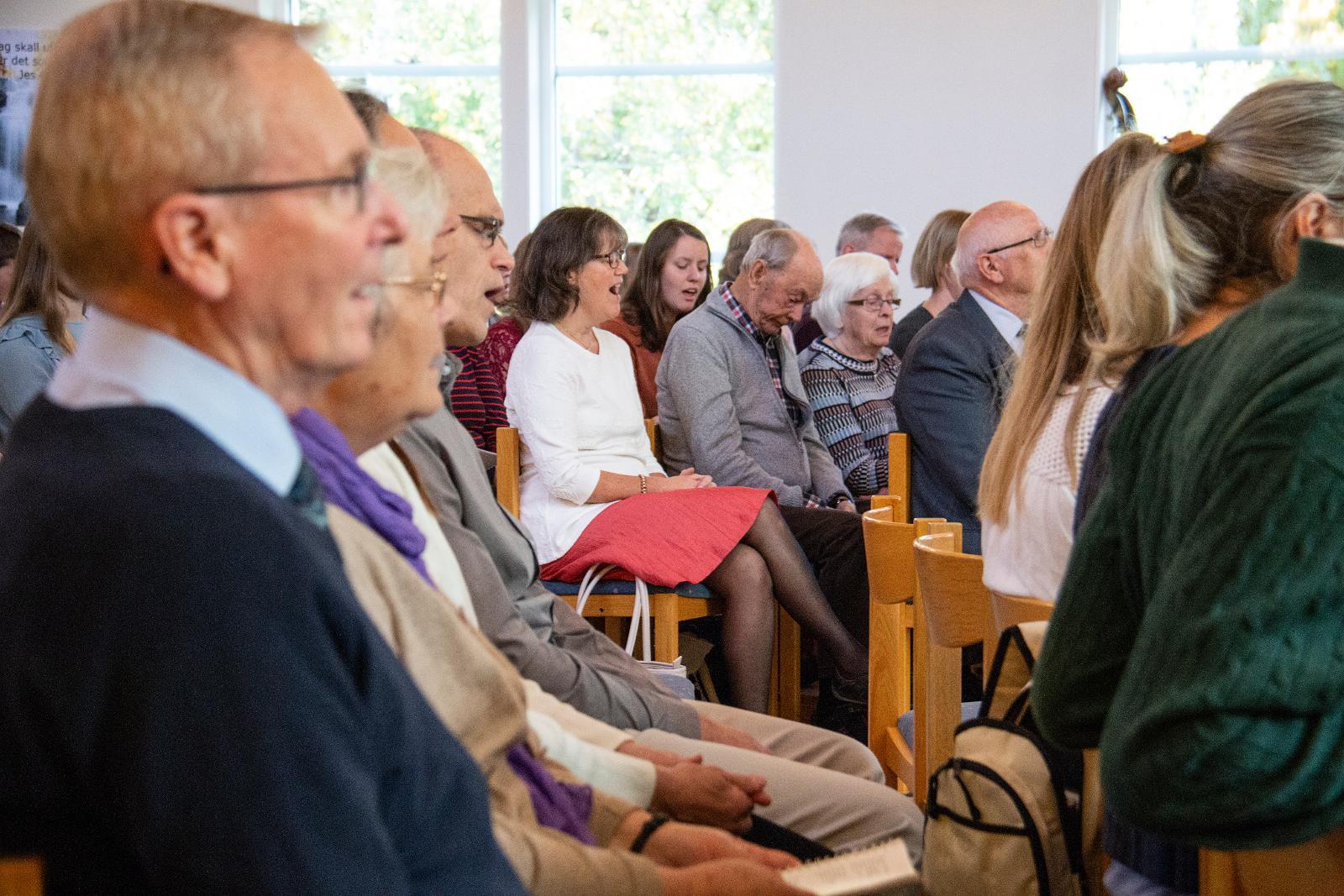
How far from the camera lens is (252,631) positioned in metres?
0.79

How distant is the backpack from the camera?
4.85ft

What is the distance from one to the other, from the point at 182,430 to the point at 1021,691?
1.06m

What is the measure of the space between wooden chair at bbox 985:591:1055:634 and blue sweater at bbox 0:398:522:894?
1068 millimetres

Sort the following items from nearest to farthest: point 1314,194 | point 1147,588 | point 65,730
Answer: point 65,730 → point 1147,588 → point 1314,194

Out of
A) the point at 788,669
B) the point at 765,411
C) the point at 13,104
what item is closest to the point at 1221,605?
the point at 788,669

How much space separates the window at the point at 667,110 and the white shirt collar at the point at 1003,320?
14.7 feet

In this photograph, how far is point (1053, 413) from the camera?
194cm

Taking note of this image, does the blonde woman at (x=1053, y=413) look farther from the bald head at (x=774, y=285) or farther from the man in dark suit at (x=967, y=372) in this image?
the bald head at (x=774, y=285)

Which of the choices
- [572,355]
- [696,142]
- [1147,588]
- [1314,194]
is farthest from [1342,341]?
[696,142]

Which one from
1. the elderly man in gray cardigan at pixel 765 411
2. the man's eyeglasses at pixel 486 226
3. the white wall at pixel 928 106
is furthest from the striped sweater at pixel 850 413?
the white wall at pixel 928 106

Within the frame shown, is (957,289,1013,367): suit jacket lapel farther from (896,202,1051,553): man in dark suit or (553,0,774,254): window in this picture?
(553,0,774,254): window

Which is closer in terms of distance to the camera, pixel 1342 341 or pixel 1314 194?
pixel 1342 341

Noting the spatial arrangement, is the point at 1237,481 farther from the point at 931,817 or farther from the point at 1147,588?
the point at 931,817

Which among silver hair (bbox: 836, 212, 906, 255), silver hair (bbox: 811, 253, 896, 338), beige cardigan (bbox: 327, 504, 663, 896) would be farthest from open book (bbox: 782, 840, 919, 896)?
silver hair (bbox: 836, 212, 906, 255)
